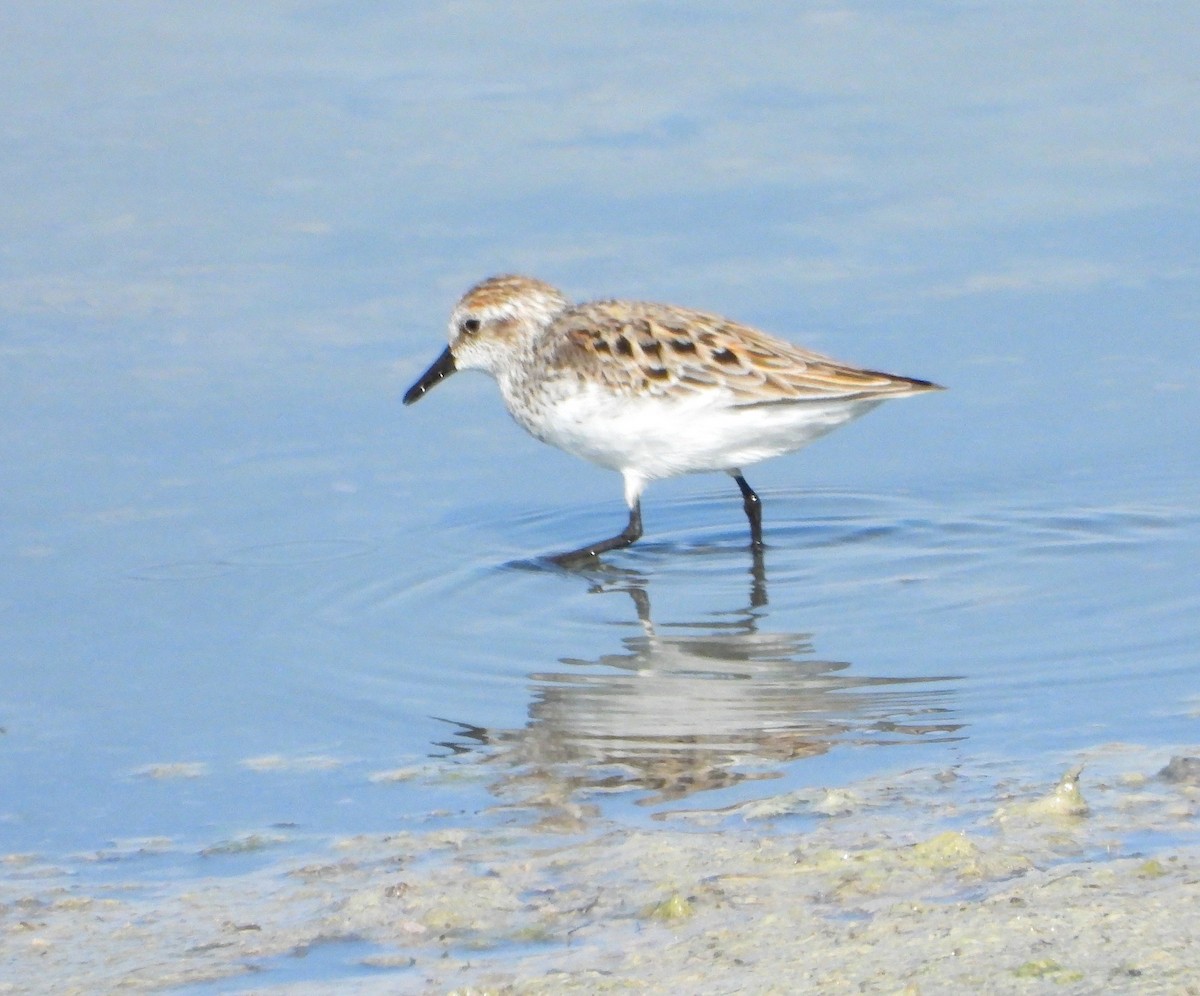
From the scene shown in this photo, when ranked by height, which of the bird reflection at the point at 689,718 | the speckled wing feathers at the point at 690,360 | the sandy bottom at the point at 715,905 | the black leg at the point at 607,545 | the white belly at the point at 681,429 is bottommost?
the sandy bottom at the point at 715,905

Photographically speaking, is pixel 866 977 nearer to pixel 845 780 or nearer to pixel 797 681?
pixel 845 780

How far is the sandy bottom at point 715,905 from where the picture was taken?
3.93 meters

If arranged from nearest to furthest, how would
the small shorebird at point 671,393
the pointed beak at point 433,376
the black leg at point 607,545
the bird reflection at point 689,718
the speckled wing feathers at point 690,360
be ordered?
the bird reflection at point 689,718 < the speckled wing feathers at point 690,360 < the small shorebird at point 671,393 < the black leg at point 607,545 < the pointed beak at point 433,376

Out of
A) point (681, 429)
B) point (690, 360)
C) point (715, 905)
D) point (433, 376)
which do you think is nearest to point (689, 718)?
point (715, 905)

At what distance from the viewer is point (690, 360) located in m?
7.95

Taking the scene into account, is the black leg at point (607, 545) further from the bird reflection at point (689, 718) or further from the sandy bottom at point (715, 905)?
the sandy bottom at point (715, 905)

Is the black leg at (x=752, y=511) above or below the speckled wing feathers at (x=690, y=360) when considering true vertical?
below

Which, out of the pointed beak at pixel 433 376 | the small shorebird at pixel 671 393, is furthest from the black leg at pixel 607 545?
the pointed beak at pixel 433 376

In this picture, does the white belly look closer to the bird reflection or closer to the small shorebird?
the small shorebird

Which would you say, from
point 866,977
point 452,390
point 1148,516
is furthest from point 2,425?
point 866,977

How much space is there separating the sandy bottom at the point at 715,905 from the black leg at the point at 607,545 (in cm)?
265

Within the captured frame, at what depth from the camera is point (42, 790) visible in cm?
567

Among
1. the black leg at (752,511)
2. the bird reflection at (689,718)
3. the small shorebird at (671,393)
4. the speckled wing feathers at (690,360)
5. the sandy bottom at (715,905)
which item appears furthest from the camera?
the black leg at (752,511)

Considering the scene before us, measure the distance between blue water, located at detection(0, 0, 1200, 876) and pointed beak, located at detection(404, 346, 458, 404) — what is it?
0.59 ft
